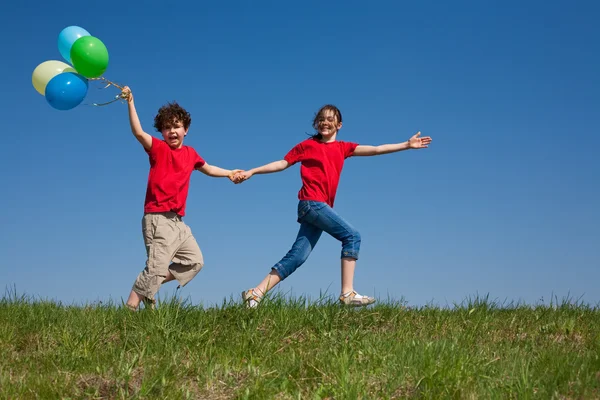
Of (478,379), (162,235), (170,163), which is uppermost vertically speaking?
(170,163)

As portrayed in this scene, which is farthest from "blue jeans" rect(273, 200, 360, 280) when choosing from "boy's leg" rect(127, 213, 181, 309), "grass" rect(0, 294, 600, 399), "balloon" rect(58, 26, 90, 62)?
"balloon" rect(58, 26, 90, 62)

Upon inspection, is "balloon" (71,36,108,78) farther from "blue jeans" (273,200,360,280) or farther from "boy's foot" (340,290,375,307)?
"boy's foot" (340,290,375,307)

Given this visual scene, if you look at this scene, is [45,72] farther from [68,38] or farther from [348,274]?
[348,274]

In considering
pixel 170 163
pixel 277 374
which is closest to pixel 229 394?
pixel 277 374

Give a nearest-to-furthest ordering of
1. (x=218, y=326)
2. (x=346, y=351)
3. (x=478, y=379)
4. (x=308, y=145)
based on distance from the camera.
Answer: (x=478, y=379)
(x=346, y=351)
(x=218, y=326)
(x=308, y=145)

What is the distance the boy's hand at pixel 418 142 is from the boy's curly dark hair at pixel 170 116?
2.95 metres

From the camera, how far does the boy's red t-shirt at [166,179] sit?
292 inches

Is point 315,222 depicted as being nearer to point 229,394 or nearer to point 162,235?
point 162,235

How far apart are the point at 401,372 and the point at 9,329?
4.23 meters

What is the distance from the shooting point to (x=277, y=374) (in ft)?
16.3

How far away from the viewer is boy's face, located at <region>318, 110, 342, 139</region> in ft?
26.3

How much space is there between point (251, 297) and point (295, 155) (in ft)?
6.42

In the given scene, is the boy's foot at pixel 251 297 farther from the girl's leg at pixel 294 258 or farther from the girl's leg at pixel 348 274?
the girl's leg at pixel 348 274

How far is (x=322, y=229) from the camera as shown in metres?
7.61
